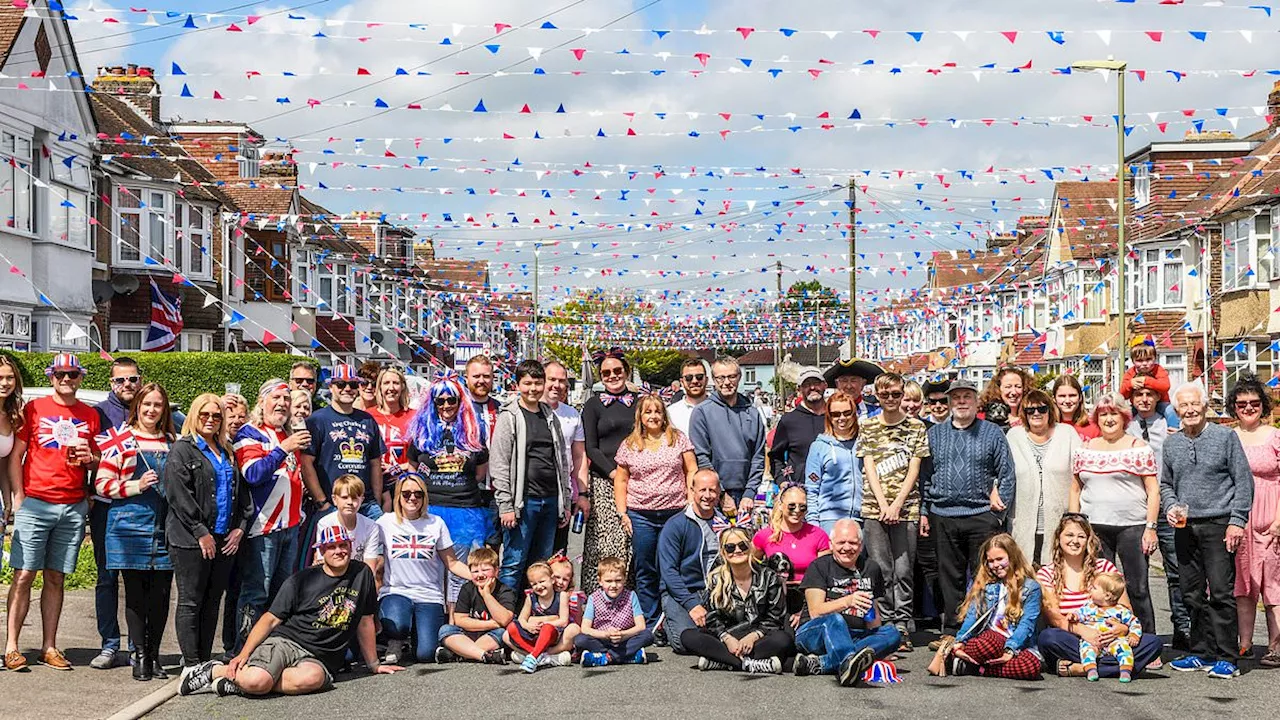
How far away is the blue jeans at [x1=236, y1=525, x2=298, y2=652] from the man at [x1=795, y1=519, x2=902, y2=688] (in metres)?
3.28

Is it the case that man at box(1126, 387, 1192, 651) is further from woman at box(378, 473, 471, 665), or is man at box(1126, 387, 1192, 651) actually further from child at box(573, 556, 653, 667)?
woman at box(378, 473, 471, 665)

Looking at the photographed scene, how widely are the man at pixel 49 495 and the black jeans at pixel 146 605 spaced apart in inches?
17.8

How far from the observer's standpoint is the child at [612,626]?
907 centimetres

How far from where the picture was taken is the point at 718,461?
10.4m

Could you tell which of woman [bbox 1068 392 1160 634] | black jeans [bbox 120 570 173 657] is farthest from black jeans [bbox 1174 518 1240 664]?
black jeans [bbox 120 570 173 657]

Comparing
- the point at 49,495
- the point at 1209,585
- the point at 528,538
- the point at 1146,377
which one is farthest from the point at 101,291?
the point at 1209,585

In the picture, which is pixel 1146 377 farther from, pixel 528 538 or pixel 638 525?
pixel 528 538

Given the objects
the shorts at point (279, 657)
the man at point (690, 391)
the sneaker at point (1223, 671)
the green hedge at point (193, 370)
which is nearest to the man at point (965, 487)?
the sneaker at point (1223, 671)

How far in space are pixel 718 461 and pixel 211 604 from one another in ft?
12.1

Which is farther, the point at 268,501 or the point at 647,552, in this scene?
the point at 647,552

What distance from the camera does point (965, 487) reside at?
9695 millimetres

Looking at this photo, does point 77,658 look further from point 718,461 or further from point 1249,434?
point 1249,434

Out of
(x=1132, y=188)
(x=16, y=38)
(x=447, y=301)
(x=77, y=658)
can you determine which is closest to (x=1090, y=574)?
(x=77, y=658)

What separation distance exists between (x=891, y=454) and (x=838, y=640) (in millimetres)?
1517
